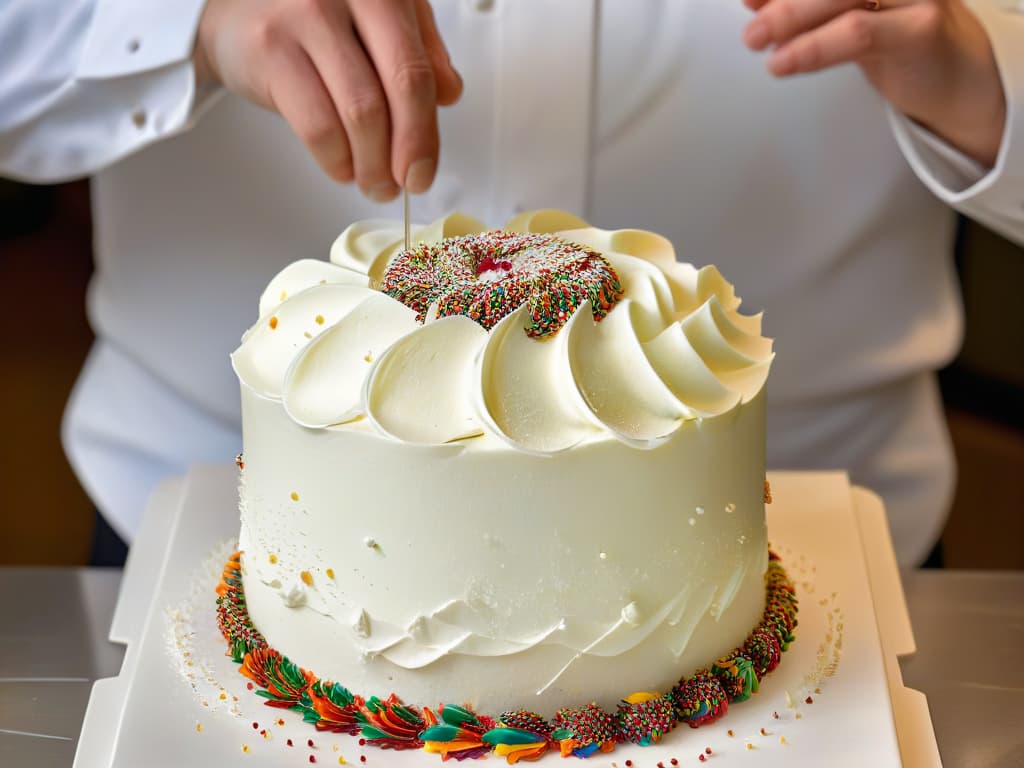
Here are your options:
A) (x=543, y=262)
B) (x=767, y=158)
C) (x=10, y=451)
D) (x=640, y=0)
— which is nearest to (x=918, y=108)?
(x=767, y=158)

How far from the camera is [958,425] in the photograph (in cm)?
360

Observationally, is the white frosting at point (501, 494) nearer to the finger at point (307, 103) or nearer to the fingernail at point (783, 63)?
the finger at point (307, 103)

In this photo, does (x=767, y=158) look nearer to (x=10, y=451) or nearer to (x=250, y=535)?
(x=250, y=535)

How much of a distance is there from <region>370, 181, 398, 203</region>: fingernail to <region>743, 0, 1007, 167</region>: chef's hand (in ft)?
1.34

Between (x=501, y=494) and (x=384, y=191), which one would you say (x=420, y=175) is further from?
(x=501, y=494)

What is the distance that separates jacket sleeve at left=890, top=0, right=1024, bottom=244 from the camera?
5.01ft

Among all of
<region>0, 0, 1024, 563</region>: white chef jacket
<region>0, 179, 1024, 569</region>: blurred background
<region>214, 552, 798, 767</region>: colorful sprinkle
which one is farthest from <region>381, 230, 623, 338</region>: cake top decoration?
<region>0, 179, 1024, 569</region>: blurred background

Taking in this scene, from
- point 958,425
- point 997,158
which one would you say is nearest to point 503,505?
point 997,158

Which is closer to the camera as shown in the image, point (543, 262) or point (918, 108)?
point (543, 262)

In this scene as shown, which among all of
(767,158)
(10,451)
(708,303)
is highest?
(708,303)

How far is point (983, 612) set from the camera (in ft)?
4.85

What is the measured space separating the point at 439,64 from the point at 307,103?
0.15m

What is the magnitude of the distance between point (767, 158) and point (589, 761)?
902 mm

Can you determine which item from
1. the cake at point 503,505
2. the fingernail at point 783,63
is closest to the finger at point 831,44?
the fingernail at point 783,63
